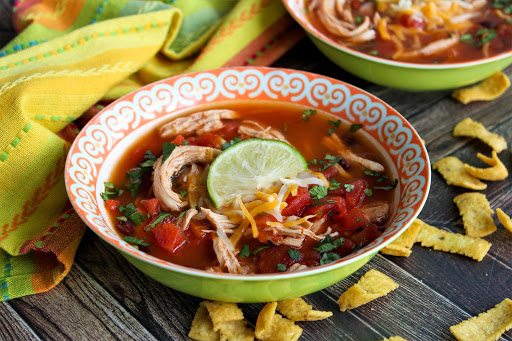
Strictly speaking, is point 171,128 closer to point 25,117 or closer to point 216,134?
point 216,134

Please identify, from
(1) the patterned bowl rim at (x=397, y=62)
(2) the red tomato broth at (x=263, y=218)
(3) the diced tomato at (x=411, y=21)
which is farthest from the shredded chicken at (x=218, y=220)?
(3) the diced tomato at (x=411, y=21)

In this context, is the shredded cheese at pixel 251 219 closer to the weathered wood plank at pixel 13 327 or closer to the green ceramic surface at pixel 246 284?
the green ceramic surface at pixel 246 284

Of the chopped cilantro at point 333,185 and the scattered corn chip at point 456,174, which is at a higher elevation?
the chopped cilantro at point 333,185

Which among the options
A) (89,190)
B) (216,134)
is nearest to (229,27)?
(216,134)

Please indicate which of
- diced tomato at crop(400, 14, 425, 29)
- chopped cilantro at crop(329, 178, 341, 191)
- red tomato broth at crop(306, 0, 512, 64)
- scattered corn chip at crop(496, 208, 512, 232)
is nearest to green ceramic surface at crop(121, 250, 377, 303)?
chopped cilantro at crop(329, 178, 341, 191)

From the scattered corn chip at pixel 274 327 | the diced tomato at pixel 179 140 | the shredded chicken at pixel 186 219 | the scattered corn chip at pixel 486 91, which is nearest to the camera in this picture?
the scattered corn chip at pixel 274 327

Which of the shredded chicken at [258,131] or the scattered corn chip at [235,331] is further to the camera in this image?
the shredded chicken at [258,131]

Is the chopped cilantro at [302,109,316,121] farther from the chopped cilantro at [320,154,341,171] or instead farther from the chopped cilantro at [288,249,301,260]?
the chopped cilantro at [288,249,301,260]
